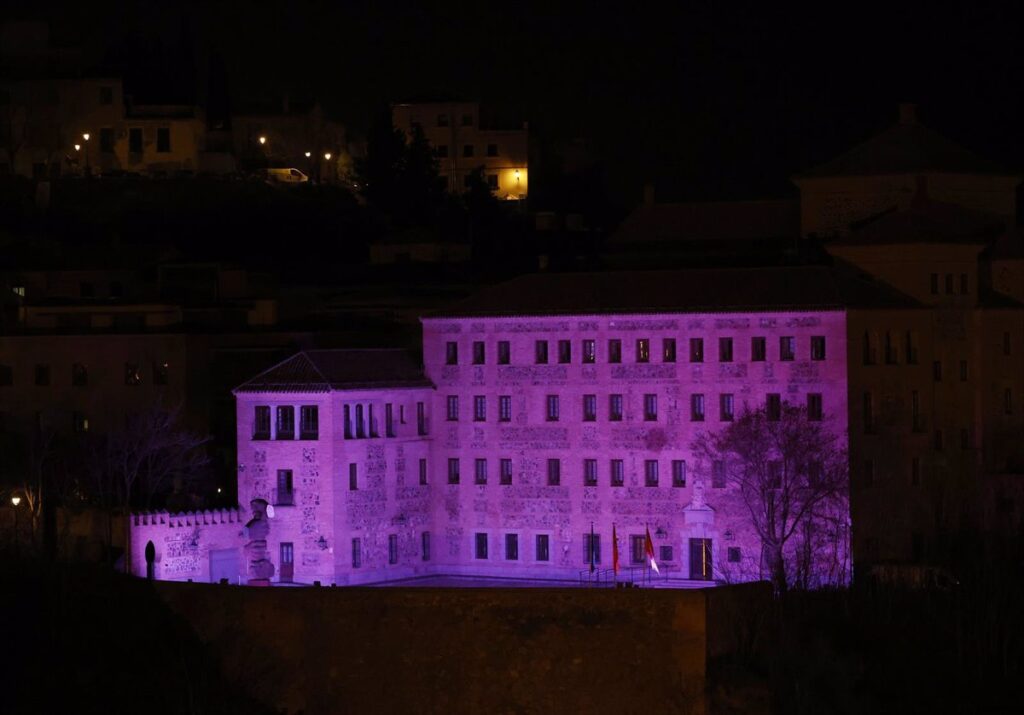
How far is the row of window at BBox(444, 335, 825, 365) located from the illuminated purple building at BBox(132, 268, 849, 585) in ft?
0.11

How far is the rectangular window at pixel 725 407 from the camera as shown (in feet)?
214

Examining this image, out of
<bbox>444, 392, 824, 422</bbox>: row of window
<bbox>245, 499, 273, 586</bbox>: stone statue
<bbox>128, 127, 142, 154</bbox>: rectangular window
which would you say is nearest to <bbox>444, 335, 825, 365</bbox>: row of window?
<bbox>444, 392, 824, 422</bbox>: row of window

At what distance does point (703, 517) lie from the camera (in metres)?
64.9

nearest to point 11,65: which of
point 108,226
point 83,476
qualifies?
point 108,226

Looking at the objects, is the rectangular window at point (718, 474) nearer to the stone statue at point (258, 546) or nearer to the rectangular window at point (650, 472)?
the rectangular window at point (650, 472)

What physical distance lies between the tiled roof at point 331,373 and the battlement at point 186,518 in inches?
123

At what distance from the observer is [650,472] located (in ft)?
217

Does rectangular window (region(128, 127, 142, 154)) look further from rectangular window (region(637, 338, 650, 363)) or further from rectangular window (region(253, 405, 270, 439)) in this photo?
rectangular window (region(637, 338, 650, 363))

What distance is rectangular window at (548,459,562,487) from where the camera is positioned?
6712cm

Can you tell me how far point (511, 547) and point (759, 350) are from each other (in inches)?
307

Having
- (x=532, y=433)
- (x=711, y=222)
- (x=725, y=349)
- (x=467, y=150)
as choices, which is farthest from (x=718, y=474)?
(x=467, y=150)

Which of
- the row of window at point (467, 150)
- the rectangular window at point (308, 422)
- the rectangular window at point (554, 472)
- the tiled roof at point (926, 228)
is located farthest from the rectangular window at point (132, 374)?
the row of window at point (467, 150)

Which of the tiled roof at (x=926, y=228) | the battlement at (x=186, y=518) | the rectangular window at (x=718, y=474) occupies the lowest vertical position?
the battlement at (x=186, y=518)

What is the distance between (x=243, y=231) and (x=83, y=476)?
32985 millimetres
